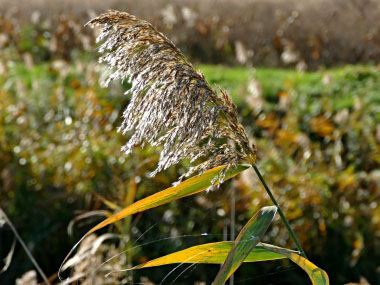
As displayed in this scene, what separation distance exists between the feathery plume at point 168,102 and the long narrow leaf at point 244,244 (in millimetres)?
127

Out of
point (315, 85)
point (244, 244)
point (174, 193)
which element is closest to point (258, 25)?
point (315, 85)

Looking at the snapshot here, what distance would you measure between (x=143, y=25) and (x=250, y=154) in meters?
0.36

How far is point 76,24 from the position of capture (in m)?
9.08

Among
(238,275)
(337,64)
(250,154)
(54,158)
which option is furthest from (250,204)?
(337,64)

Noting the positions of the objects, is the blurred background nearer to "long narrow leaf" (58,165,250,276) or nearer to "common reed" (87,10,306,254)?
"long narrow leaf" (58,165,250,276)

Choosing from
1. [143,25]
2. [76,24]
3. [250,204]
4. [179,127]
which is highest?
[143,25]

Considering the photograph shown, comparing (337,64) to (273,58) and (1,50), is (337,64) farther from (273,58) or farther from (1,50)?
(1,50)

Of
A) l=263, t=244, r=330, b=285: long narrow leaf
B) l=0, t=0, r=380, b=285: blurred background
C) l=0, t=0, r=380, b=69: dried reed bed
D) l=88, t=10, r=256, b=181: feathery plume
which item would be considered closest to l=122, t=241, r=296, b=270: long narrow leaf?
l=263, t=244, r=330, b=285: long narrow leaf

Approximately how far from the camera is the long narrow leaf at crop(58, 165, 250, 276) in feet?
4.50

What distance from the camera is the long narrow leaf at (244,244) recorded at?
1.18 metres

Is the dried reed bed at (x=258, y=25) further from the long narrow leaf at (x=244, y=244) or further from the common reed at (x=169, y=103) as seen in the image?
the long narrow leaf at (x=244, y=244)

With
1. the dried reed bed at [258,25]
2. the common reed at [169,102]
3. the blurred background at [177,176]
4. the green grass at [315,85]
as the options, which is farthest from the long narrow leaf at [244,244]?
the dried reed bed at [258,25]

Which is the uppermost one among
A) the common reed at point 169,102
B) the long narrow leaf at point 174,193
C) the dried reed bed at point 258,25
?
the common reed at point 169,102

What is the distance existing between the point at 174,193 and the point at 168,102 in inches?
8.8
